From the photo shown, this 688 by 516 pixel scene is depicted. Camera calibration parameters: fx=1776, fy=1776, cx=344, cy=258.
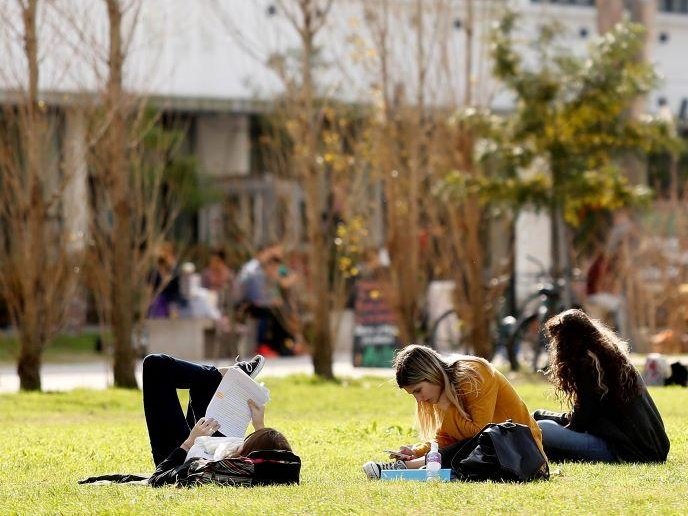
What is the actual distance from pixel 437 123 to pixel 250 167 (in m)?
14.8

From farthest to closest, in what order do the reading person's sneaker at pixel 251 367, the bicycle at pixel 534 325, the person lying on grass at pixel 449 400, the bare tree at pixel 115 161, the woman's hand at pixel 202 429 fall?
the bicycle at pixel 534 325 → the bare tree at pixel 115 161 → the reading person's sneaker at pixel 251 367 → the woman's hand at pixel 202 429 → the person lying on grass at pixel 449 400

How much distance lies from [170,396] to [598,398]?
7.83 ft

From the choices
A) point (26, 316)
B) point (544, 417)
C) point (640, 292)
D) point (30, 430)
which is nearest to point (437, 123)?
point (640, 292)

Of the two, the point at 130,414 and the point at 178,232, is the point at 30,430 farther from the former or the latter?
the point at 178,232

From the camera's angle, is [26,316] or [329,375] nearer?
[26,316]

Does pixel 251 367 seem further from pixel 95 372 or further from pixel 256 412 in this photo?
pixel 95 372

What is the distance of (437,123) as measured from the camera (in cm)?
2141

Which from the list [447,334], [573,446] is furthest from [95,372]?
[573,446]

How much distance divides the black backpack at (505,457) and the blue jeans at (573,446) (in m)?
1.07

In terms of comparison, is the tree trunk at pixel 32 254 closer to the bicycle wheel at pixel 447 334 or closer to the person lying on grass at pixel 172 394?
the bicycle wheel at pixel 447 334

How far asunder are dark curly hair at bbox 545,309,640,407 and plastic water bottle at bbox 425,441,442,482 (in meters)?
1.00

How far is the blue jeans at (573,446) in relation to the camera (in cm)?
1002

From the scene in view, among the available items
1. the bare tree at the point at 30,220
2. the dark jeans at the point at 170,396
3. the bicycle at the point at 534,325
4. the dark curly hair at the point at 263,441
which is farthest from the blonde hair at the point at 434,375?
the bicycle at the point at 534,325

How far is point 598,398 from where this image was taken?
9922mm
